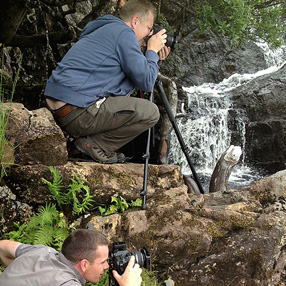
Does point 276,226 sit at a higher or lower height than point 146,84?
A: lower

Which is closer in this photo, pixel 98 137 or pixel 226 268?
pixel 226 268

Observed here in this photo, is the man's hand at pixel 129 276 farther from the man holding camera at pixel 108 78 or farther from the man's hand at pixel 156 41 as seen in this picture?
the man's hand at pixel 156 41

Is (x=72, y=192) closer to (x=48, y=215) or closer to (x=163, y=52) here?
(x=48, y=215)

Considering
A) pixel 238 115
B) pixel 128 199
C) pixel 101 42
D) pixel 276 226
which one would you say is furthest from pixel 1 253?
pixel 238 115

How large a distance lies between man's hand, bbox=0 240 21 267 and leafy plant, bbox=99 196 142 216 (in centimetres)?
102

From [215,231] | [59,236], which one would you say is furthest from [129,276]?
[215,231]

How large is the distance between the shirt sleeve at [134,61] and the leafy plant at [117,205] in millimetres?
1271

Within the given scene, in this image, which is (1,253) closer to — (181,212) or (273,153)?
(181,212)

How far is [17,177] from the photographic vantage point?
307cm

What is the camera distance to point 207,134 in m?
11.4

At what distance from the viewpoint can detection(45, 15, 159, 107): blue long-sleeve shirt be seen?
3264 millimetres

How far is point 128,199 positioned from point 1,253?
143 cm

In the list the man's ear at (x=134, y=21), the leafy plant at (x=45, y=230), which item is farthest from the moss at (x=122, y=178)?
the man's ear at (x=134, y=21)

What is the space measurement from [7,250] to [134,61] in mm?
2106
